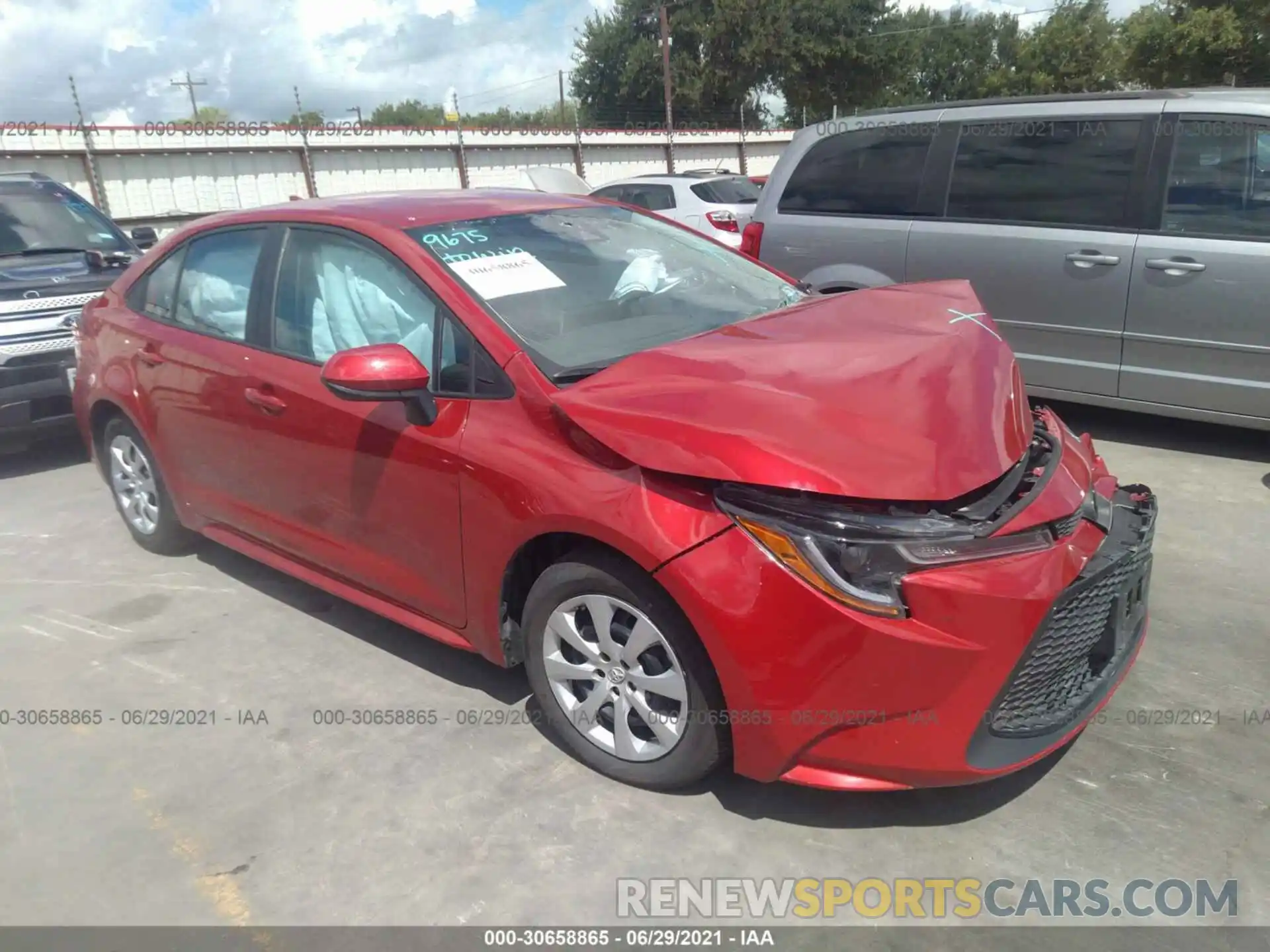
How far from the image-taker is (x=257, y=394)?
3609 millimetres

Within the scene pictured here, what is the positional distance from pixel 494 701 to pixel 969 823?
1.54 meters

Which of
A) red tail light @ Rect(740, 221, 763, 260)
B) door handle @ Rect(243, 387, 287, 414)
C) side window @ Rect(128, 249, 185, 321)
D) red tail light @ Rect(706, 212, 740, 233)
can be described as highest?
side window @ Rect(128, 249, 185, 321)

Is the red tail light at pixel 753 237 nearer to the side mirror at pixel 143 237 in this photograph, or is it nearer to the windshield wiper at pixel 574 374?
the windshield wiper at pixel 574 374

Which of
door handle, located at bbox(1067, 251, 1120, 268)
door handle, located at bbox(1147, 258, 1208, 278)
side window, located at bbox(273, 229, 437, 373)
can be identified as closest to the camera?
side window, located at bbox(273, 229, 437, 373)

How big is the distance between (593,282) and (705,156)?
2789 centimetres

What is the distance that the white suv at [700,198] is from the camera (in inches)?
514

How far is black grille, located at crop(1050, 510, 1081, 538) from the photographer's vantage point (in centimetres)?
249

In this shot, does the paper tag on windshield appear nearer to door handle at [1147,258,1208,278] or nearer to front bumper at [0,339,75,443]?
door handle at [1147,258,1208,278]

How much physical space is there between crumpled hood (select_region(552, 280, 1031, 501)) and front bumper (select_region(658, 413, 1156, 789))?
0.21 m

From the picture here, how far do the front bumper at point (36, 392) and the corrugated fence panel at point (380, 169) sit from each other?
42.2 feet

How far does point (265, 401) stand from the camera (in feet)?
11.7

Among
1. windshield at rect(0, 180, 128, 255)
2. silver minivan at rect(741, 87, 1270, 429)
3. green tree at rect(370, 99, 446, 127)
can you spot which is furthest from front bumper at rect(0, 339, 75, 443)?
green tree at rect(370, 99, 446, 127)

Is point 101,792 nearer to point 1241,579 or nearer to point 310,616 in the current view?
point 310,616

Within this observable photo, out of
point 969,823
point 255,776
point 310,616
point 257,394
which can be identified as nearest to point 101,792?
point 255,776
